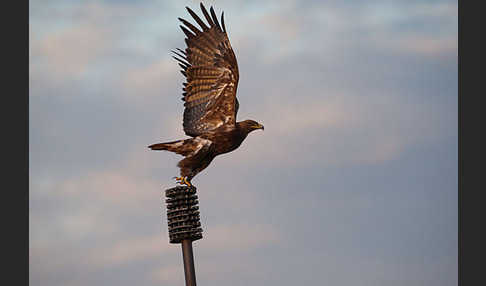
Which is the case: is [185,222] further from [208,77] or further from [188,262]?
[208,77]

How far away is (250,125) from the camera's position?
41.0ft

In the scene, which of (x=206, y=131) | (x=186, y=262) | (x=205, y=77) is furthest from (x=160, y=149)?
(x=186, y=262)

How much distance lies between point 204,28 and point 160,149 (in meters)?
2.71

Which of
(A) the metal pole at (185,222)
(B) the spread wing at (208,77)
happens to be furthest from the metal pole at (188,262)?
(B) the spread wing at (208,77)

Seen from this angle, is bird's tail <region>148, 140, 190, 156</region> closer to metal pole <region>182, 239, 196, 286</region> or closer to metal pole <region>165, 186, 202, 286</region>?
metal pole <region>165, 186, 202, 286</region>

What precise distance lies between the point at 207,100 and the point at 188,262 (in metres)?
3.55

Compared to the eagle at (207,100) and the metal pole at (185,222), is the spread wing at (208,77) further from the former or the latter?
the metal pole at (185,222)

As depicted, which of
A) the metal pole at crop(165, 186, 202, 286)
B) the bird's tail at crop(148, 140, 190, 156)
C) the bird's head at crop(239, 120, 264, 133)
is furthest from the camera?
the bird's head at crop(239, 120, 264, 133)

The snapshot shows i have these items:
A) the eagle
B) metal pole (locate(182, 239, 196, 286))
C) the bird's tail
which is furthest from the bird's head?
metal pole (locate(182, 239, 196, 286))

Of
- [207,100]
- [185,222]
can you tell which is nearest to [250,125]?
[207,100]

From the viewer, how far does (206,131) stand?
41.1ft

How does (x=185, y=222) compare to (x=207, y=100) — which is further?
(x=207, y=100)

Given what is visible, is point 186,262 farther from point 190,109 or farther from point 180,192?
point 190,109

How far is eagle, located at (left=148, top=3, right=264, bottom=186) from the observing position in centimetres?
1220
